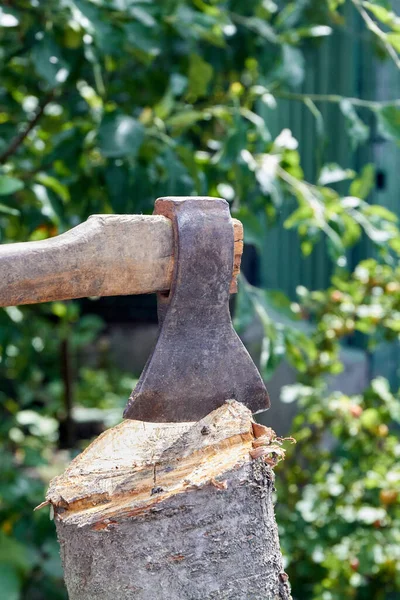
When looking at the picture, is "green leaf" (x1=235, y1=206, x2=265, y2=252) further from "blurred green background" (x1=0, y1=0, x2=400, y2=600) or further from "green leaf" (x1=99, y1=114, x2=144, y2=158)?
"green leaf" (x1=99, y1=114, x2=144, y2=158)

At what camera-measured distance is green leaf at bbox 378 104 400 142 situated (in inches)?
77.3

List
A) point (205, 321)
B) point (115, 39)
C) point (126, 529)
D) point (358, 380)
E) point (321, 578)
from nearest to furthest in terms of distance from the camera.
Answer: point (126, 529), point (205, 321), point (115, 39), point (321, 578), point (358, 380)

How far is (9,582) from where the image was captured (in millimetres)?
2178

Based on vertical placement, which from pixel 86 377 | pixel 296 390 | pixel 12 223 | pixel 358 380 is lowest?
pixel 86 377

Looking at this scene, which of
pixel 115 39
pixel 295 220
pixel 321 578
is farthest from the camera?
pixel 321 578

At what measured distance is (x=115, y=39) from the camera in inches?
71.0

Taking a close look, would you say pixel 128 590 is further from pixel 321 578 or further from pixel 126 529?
pixel 321 578

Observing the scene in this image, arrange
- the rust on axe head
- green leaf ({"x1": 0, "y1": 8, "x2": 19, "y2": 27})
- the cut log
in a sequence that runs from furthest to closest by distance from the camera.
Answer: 1. green leaf ({"x1": 0, "y1": 8, "x2": 19, "y2": 27})
2. the rust on axe head
3. the cut log

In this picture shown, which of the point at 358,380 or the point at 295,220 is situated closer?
the point at 295,220

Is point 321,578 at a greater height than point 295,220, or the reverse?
point 295,220

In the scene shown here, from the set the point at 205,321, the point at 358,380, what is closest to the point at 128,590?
the point at 205,321

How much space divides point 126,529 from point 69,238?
0.38 meters

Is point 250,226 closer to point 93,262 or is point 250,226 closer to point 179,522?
point 93,262

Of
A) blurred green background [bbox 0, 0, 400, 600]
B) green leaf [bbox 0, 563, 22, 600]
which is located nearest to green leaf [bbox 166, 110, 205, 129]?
blurred green background [bbox 0, 0, 400, 600]
